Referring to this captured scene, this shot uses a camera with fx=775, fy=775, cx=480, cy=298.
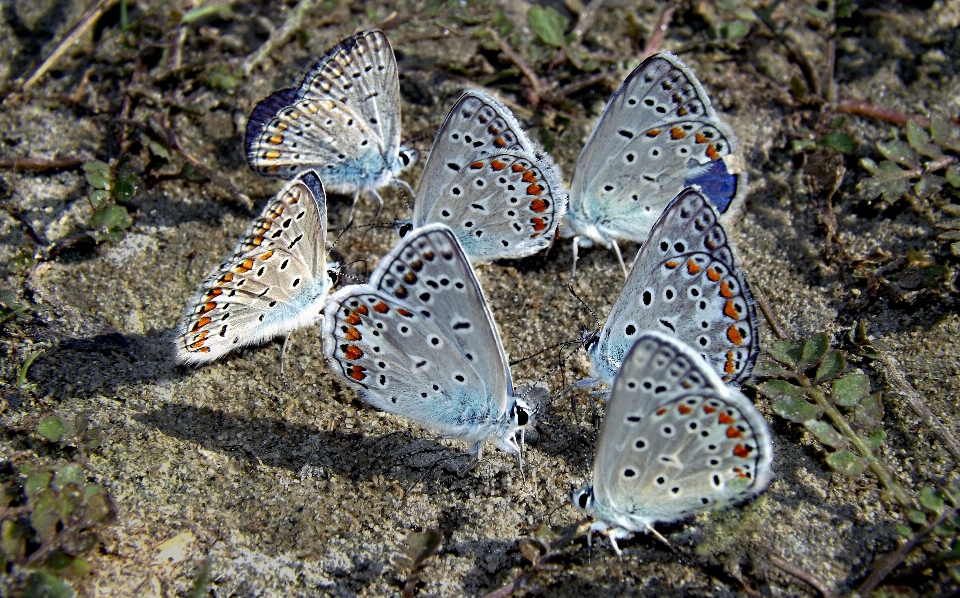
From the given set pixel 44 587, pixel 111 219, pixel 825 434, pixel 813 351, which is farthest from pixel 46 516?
pixel 813 351

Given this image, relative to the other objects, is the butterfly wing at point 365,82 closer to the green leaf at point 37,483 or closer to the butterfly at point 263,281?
the butterfly at point 263,281

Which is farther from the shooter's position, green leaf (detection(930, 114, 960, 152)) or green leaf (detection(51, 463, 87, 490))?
green leaf (detection(930, 114, 960, 152))

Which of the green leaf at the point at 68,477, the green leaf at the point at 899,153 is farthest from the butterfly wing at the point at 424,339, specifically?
the green leaf at the point at 899,153

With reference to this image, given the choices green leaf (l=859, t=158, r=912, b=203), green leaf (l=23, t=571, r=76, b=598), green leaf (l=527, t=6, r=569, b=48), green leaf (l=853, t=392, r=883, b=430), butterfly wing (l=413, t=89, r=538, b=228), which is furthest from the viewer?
green leaf (l=527, t=6, r=569, b=48)

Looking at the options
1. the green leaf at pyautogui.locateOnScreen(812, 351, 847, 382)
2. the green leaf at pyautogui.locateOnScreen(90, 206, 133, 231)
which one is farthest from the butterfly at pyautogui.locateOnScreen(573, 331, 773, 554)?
the green leaf at pyautogui.locateOnScreen(90, 206, 133, 231)

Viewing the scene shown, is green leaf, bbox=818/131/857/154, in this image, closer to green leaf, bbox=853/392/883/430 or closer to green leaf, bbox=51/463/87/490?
green leaf, bbox=853/392/883/430

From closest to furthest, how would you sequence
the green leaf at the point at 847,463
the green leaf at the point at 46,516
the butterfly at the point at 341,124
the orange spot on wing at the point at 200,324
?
the green leaf at the point at 46,516
the green leaf at the point at 847,463
the orange spot on wing at the point at 200,324
the butterfly at the point at 341,124

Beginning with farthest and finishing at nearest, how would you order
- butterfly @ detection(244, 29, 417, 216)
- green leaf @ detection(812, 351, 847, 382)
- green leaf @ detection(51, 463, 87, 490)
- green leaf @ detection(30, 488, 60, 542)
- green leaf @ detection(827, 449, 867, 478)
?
butterfly @ detection(244, 29, 417, 216)
green leaf @ detection(812, 351, 847, 382)
green leaf @ detection(827, 449, 867, 478)
green leaf @ detection(51, 463, 87, 490)
green leaf @ detection(30, 488, 60, 542)
